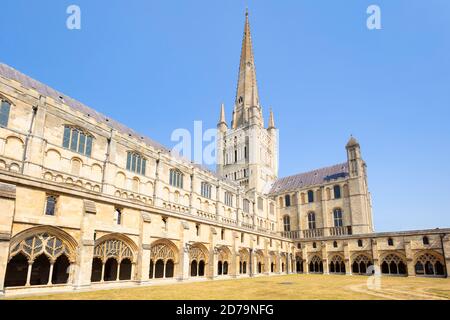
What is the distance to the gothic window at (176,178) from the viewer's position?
3969 centimetres

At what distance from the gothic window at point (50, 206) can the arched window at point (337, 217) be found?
48523 millimetres

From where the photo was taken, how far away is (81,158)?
29594mm

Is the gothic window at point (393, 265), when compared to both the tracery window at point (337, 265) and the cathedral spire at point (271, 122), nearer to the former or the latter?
the tracery window at point (337, 265)

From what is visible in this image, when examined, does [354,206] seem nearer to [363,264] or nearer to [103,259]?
[363,264]

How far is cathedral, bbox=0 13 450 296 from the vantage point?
52.7ft

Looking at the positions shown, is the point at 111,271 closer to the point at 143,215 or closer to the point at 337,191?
the point at 143,215

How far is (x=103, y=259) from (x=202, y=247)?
10995mm

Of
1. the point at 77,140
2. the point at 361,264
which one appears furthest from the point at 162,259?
the point at 361,264

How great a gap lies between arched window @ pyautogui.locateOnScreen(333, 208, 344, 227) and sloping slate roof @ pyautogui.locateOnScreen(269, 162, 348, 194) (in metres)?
6.93

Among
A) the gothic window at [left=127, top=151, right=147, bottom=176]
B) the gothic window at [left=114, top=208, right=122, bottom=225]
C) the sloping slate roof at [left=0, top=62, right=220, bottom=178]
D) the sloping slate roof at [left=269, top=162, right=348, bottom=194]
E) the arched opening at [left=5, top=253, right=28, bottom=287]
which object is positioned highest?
the sloping slate roof at [left=0, top=62, right=220, bottom=178]

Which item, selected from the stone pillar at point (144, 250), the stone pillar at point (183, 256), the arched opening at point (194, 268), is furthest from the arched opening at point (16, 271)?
the arched opening at point (194, 268)

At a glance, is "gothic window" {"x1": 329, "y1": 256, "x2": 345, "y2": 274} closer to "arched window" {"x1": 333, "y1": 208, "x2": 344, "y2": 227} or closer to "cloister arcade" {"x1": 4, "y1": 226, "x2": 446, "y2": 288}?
"cloister arcade" {"x1": 4, "y1": 226, "x2": 446, "y2": 288}

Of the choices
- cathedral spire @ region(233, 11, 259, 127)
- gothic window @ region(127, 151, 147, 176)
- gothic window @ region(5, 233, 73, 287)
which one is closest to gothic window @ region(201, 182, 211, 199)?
gothic window @ region(127, 151, 147, 176)

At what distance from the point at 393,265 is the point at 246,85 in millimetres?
56843
